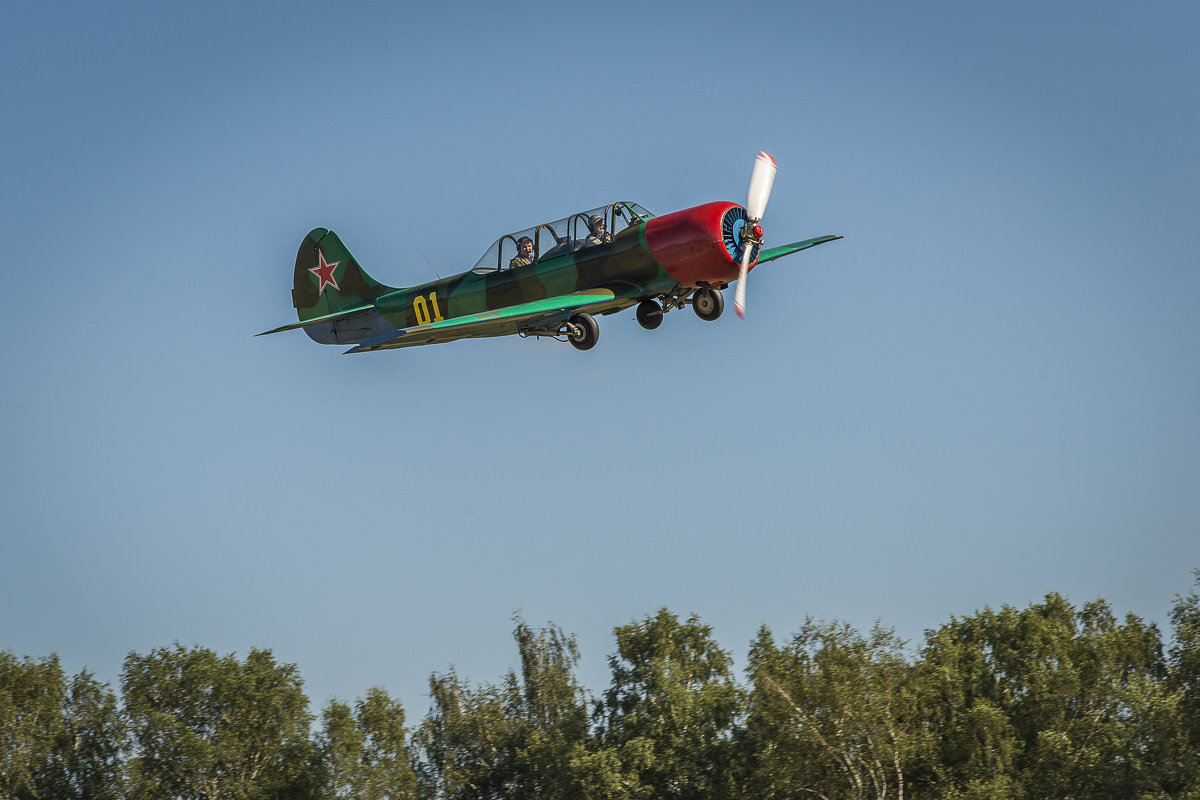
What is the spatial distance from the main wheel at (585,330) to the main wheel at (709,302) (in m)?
1.95

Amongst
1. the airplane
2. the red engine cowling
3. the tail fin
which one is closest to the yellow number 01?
the airplane

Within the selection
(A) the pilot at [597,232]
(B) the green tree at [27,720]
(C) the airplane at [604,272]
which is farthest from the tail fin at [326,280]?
(B) the green tree at [27,720]

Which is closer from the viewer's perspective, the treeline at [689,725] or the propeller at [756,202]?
the propeller at [756,202]

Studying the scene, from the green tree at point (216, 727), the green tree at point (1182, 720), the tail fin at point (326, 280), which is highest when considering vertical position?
the tail fin at point (326, 280)

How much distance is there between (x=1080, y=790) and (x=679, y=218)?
33.3 m

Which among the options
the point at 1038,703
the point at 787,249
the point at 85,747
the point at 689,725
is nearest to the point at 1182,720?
the point at 1038,703

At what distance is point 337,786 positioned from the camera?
5850 centimetres

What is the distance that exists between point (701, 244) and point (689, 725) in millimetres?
34635

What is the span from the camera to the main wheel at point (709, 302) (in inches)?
1045

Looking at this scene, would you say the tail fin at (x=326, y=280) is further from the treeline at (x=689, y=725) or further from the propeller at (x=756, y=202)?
the treeline at (x=689, y=725)

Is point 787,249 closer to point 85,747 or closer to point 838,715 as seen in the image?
point 838,715

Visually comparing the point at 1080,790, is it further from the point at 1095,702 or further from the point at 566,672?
the point at 566,672

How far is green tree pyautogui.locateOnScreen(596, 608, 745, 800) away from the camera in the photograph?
55.6 metres

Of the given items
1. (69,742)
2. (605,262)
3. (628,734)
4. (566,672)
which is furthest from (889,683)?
(69,742)
